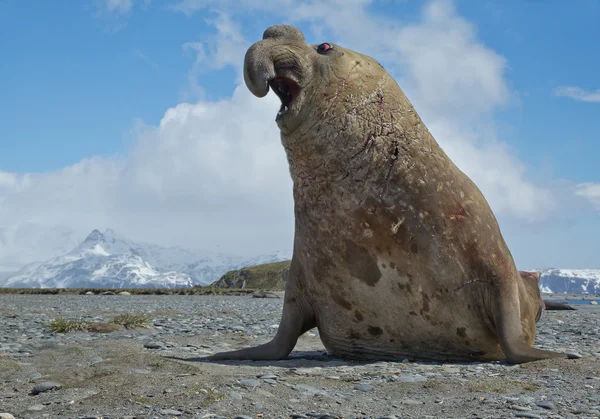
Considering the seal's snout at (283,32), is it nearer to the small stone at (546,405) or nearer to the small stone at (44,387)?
the small stone at (44,387)

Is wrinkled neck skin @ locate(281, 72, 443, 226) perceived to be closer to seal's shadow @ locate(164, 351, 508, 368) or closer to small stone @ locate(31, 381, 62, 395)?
seal's shadow @ locate(164, 351, 508, 368)

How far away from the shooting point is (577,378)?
5.04 meters

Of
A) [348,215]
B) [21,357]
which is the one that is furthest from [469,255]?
[21,357]

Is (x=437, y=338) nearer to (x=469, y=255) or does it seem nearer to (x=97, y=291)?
(x=469, y=255)

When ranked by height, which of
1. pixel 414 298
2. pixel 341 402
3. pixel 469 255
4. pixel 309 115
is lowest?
pixel 341 402

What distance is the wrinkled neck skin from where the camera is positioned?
6039mm

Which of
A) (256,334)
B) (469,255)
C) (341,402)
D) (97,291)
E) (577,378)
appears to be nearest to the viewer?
(341,402)

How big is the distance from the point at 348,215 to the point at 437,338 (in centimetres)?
139

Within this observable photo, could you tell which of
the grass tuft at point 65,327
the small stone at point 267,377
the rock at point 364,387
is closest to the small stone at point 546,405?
the rock at point 364,387

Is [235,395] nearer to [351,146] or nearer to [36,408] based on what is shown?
[36,408]

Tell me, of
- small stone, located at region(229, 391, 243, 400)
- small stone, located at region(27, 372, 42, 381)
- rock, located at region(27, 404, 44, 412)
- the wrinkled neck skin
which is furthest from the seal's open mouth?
rock, located at region(27, 404, 44, 412)

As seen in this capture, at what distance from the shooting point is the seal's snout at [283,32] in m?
6.27

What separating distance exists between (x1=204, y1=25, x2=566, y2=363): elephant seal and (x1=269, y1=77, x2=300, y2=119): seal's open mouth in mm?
11

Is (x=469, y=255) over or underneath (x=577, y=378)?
over
